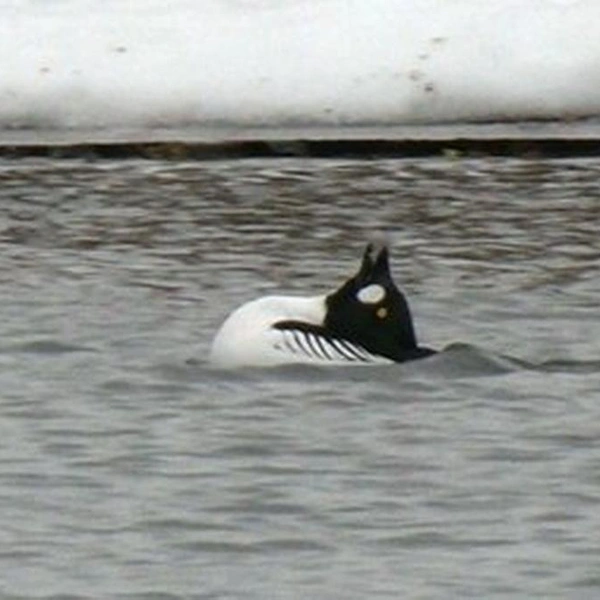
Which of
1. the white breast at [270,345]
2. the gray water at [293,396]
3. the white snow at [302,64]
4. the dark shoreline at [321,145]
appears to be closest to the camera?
the gray water at [293,396]

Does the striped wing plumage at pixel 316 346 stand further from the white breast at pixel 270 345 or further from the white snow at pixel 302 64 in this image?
the white snow at pixel 302 64

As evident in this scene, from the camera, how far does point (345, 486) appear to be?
1095cm

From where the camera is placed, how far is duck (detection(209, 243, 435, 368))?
1264 centimetres

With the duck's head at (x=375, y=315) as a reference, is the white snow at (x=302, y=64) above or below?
above

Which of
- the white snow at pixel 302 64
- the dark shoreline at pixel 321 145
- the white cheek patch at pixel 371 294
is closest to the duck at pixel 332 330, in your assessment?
the white cheek patch at pixel 371 294

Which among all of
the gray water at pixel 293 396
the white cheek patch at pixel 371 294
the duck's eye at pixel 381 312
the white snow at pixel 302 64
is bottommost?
the gray water at pixel 293 396

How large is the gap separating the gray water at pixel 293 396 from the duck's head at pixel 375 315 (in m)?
0.13

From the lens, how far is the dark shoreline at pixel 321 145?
59.3 feet

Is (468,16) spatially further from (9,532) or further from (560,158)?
(9,532)

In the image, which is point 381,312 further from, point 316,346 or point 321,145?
point 321,145

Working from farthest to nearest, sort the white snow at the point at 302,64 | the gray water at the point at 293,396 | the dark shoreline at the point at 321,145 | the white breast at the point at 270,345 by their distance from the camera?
the white snow at the point at 302,64 < the dark shoreline at the point at 321,145 < the white breast at the point at 270,345 < the gray water at the point at 293,396

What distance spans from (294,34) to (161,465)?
8.93 m

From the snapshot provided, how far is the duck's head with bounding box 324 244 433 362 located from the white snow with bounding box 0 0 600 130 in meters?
6.27

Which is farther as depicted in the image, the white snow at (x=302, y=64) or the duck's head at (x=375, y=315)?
the white snow at (x=302, y=64)
